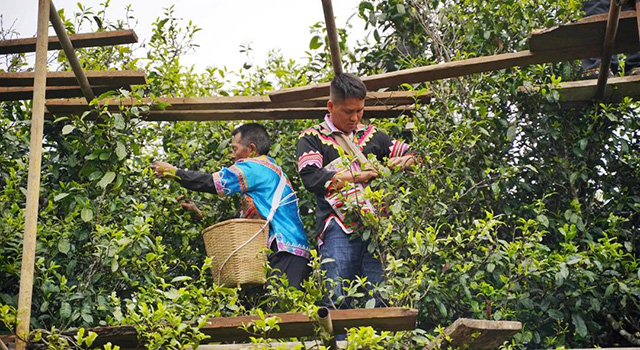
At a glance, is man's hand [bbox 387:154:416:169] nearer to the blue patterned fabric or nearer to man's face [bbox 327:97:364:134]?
man's face [bbox 327:97:364:134]

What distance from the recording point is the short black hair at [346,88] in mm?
6281

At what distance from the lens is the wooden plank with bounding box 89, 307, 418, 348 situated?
5.12 m

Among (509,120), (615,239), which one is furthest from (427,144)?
(615,239)

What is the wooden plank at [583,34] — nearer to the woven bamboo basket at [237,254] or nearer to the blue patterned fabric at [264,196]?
the blue patterned fabric at [264,196]

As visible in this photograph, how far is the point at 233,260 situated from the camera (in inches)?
240

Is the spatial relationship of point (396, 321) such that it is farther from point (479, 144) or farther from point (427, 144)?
point (479, 144)

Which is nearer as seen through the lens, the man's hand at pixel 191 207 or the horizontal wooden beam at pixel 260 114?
the horizontal wooden beam at pixel 260 114

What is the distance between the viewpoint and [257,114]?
689cm

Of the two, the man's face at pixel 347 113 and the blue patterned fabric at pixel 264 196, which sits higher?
the man's face at pixel 347 113

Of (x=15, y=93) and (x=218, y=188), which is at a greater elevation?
(x=15, y=93)

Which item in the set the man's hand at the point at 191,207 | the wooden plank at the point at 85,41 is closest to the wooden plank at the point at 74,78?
the wooden plank at the point at 85,41

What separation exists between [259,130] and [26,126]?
5.36ft

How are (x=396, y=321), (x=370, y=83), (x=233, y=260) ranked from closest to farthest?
1. (x=396, y=321)
2. (x=233, y=260)
3. (x=370, y=83)

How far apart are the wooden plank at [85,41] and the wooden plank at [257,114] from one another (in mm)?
581
